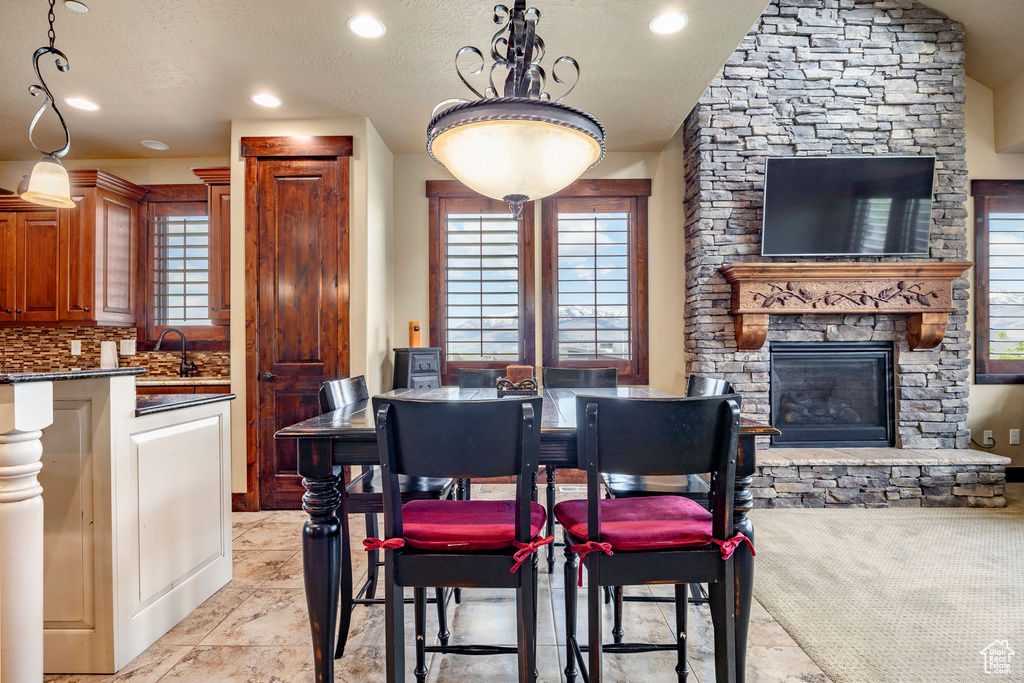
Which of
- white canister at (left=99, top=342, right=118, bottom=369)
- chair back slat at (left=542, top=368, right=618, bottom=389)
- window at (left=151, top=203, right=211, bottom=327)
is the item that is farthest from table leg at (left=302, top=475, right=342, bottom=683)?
window at (left=151, top=203, right=211, bottom=327)

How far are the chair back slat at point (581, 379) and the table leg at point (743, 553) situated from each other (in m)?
1.43

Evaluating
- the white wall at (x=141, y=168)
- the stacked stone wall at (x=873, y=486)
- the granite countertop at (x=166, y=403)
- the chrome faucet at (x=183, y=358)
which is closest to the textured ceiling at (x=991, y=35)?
the stacked stone wall at (x=873, y=486)

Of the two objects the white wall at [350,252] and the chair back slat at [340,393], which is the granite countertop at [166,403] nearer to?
the chair back slat at [340,393]

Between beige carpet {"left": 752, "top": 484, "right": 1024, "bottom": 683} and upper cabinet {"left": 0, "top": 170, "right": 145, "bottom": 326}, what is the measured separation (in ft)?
15.6

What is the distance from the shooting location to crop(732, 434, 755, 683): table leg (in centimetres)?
146

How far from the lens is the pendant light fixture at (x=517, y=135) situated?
4.76ft

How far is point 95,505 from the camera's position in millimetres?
1697

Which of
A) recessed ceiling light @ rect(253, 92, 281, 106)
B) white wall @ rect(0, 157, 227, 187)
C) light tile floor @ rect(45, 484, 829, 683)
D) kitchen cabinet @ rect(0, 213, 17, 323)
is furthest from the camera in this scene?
white wall @ rect(0, 157, 227, 187)

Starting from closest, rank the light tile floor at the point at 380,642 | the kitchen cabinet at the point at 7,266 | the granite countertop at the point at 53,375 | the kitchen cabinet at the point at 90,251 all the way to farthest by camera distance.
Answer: the granite countertop at the point at 53,375
the light tile floor at the point at 380,642
the kitchen cabinet at the point at 90,251
the kitchen cabinet at the point at 7,266

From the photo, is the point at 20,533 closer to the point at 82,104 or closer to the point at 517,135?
the point at 517,135

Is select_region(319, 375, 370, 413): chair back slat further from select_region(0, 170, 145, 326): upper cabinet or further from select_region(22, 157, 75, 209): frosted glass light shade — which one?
select_region(0, 170, 145, 326): upper cabinet

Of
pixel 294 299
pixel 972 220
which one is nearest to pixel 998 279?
pixel 972 220

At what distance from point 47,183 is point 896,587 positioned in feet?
12.9

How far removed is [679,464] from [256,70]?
10.1ft
